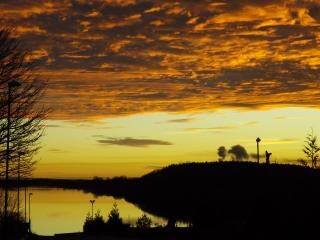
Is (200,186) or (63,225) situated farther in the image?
(200,186)

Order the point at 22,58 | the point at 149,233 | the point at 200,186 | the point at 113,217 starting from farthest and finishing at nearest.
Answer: the point at 200,186, the point at 113,217, the point at 149,233, the point at 22,58

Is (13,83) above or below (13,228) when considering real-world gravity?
above

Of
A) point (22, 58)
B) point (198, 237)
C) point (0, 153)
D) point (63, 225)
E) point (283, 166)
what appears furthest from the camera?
point (283, 166)

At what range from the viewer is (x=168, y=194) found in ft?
621

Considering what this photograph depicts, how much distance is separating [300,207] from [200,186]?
525ft

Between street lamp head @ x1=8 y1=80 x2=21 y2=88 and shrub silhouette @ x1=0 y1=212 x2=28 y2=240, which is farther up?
street lamp head @ x1=8 y1=80 x2=21 y2=88

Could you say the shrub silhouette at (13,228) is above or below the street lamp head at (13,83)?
below

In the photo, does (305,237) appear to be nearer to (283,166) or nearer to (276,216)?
(276,216)

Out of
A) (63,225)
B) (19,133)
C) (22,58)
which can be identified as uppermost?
(22,58)

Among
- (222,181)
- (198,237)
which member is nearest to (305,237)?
(198,237)

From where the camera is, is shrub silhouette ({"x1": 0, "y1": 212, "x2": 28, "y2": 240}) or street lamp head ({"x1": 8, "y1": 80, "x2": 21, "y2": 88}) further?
shrub silhouette ({"x1": 0, "y1": 212, "x2": 28, "y2": 240})

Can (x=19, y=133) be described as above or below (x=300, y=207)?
above

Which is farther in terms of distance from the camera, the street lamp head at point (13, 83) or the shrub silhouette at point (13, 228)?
the shrub silhouette at point (13, 228)

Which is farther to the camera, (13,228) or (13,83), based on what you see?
(13,228)
